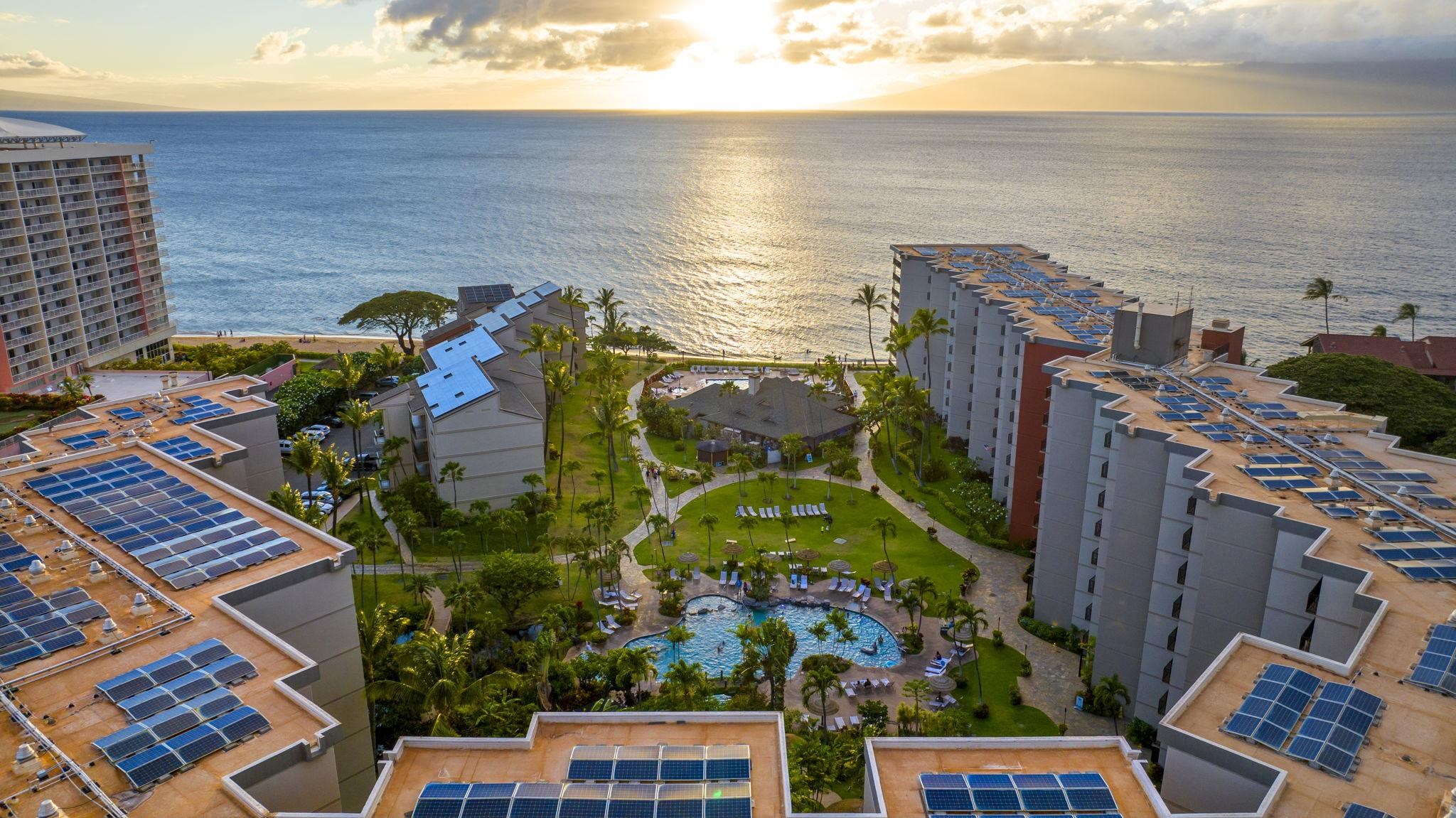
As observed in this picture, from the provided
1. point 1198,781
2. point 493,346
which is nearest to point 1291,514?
point 1198,781

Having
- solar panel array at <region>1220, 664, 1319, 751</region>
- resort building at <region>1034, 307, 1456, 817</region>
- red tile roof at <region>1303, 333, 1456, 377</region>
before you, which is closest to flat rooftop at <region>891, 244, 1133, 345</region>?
resort building at <region>1034, 307, 1456, 817</region>

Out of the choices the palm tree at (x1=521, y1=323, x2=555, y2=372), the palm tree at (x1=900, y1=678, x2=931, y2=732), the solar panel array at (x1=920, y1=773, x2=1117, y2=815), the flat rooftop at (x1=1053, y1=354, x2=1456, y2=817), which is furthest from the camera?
the palm tree at (x1=521, y1=323, x2=555, y2=372)

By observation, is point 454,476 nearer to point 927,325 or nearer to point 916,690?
point 916,690

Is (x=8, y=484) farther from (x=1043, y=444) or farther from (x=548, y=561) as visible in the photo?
(x=1043, y=444)

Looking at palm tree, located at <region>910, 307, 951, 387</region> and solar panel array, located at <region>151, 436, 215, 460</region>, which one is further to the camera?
palm tree, located at <region>910, 307, 951, 387</region>

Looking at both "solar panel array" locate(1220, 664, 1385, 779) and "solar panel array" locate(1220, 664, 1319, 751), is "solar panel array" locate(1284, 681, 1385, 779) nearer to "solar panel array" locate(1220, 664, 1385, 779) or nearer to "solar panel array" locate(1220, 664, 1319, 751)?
"solar panel array" locate(1220, 664, 1385, 779)

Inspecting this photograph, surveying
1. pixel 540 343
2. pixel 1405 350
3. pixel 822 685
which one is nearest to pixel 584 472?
pixel 540 343

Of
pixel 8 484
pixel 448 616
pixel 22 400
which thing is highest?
pixel 8 484
